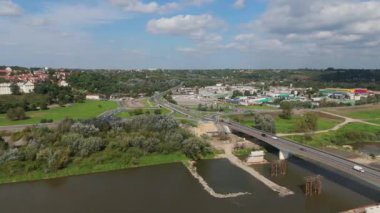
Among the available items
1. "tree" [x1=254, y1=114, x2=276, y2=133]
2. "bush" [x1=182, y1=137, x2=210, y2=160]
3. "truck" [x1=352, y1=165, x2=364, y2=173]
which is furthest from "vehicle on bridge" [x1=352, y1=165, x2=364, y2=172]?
"tree" [x1=254, y1=114, x2=276, y2=133]

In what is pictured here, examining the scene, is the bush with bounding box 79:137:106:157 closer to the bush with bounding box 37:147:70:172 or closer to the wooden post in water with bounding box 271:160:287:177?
the bush with bounding box 37:147:70:172

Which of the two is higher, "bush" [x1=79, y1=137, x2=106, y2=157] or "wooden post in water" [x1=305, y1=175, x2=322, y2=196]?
"bush" [x1=79, y1=137, x2=106, y2=157]

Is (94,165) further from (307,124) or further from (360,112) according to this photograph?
(360,112)

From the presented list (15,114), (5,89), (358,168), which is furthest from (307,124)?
(5,89)

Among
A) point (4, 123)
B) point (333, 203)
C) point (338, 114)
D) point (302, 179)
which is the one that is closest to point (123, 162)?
point (302, 179)

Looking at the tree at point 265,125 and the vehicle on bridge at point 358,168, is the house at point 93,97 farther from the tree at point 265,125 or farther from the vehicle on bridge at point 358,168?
the vehicle on bridge at point 358,168

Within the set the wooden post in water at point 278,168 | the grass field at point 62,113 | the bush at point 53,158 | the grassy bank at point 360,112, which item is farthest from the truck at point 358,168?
the grass field at point 62,113

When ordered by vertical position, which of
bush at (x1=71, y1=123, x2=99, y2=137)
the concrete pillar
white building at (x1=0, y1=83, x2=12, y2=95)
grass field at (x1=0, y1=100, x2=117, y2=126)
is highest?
white building at (x1=0, y1=83, x2=12, y2=95)
